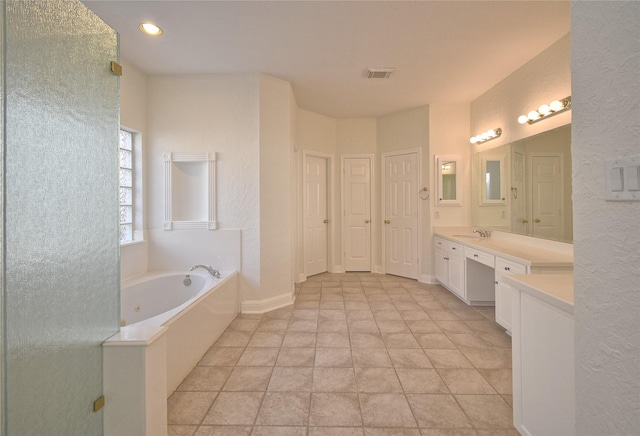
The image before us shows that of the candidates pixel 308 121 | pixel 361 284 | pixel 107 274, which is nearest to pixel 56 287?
pixel 107 274

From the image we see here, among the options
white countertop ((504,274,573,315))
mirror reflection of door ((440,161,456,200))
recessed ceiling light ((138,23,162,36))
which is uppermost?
recessed ceiling light ((138,23,162,36))

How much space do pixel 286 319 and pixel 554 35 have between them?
3.62 m

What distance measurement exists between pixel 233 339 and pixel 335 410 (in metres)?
1.26

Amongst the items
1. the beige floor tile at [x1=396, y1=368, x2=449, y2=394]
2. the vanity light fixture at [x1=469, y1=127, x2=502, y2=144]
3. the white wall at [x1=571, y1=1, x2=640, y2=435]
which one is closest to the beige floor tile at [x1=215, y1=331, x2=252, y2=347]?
the beige floor tile at [x1=396, y1=368, x2=449, y2=394]

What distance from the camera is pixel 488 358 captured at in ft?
7.30

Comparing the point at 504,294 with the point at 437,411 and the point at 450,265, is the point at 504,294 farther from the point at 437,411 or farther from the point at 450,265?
the point at 437,411

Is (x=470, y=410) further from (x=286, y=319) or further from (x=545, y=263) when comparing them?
(x=286, y=319)

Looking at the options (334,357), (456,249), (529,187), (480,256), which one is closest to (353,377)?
(334,357)

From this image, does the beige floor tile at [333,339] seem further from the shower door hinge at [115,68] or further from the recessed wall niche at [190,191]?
the shower door hinge at [115,68]

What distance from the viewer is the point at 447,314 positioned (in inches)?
123

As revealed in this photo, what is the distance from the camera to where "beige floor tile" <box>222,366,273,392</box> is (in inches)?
73.5

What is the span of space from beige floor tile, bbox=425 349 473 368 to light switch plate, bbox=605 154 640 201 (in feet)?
5.61

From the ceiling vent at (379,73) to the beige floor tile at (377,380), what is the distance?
2.91 meters

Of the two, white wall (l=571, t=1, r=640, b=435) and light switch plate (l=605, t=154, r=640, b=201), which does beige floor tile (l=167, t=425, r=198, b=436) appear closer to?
white wall (l=571, t=1, r=640, b=435)
